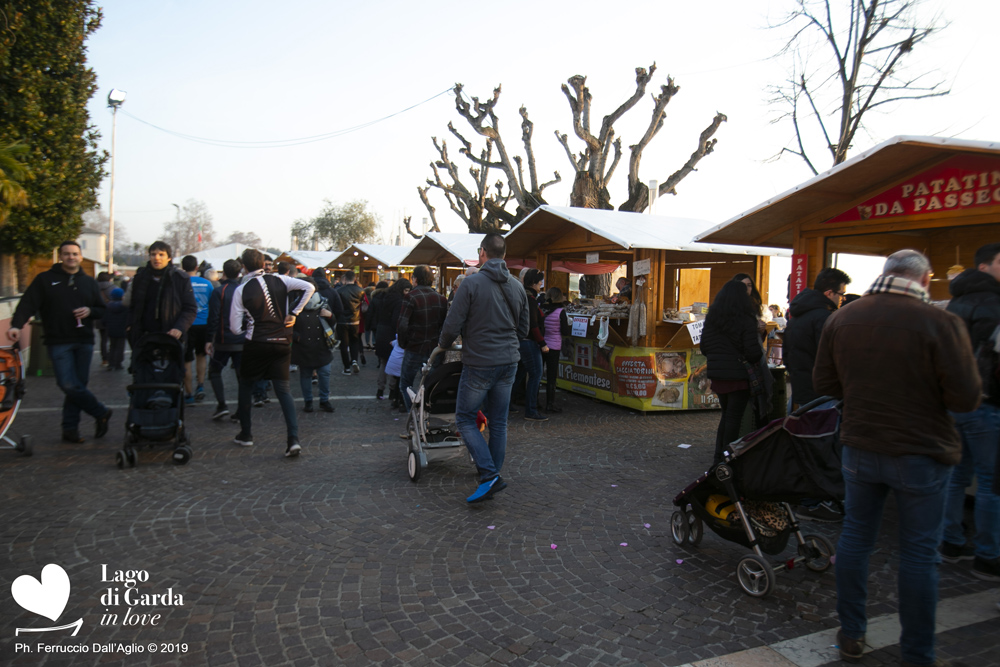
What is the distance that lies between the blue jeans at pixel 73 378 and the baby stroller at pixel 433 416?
10.5ft

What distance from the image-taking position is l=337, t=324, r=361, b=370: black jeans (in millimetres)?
11305

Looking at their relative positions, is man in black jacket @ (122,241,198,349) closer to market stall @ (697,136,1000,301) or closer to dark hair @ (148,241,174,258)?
dark hair @ (148,241,174,258)

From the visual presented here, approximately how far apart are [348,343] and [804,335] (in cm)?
861

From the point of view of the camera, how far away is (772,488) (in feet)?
10.7

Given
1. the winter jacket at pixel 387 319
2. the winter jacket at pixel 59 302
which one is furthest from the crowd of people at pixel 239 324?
the winter jacket at pixel 387 319

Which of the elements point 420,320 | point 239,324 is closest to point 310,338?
point 420,320

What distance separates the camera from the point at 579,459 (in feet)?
19.8

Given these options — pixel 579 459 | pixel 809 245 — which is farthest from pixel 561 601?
pixel 809 245

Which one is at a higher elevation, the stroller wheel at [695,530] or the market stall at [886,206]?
the market stall at [886,206]

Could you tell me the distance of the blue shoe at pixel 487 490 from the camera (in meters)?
4.58

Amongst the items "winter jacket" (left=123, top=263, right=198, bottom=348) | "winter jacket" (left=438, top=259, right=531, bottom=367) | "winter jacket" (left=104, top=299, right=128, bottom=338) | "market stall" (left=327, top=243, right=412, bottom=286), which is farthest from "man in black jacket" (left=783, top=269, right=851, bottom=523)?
"market stall" (left=327, top=243, right=412, bottom=286)

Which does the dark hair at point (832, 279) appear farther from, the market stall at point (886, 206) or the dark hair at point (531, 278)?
the dark hair at point (531, 278)

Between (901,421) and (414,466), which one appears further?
(414,466)

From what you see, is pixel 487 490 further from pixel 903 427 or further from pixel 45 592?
pixel 903 427
